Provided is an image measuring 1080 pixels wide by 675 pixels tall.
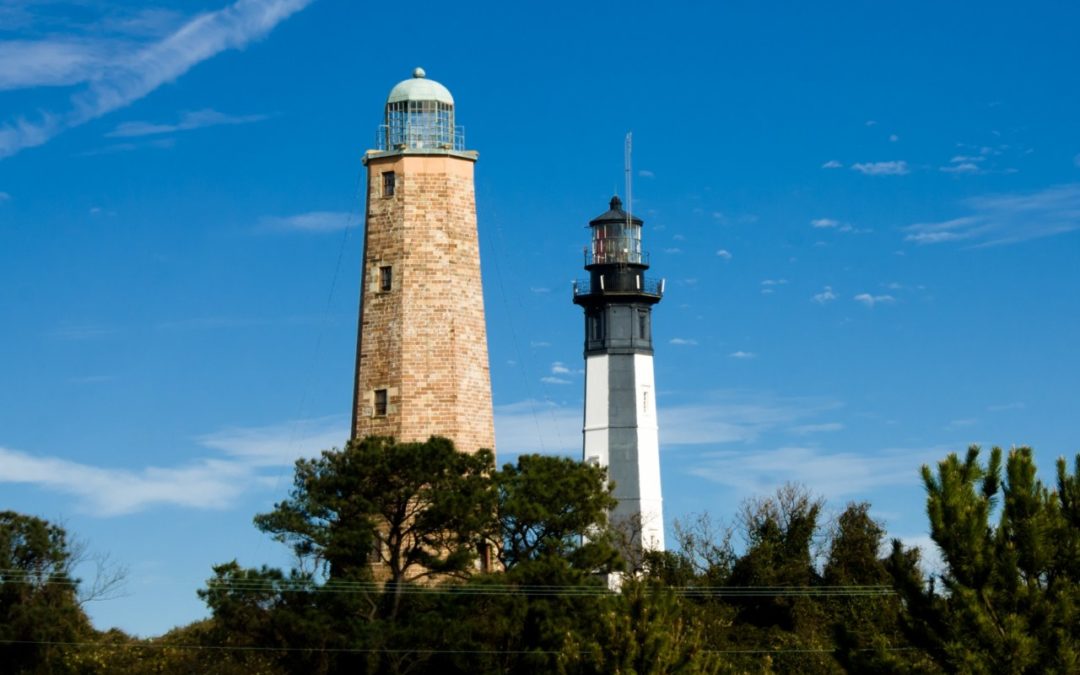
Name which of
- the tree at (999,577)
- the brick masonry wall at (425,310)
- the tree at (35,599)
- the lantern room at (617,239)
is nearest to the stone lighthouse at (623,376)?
the lantern room at (617,239)

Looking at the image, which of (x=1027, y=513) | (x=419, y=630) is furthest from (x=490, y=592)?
(x=1027, y=513)

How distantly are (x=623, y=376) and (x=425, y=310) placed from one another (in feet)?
44.4

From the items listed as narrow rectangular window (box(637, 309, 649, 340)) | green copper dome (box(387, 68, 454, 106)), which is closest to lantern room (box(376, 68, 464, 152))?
green copper dome (box(387, 68, 454, 106))

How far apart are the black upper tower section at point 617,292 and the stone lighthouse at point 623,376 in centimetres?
3

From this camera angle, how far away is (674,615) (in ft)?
151

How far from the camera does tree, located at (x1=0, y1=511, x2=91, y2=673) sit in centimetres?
5134

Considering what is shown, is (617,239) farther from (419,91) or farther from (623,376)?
(419,91)

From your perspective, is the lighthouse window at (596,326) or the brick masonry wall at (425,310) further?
the lighthouse window at (596,326)

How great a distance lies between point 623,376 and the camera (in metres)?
70.2

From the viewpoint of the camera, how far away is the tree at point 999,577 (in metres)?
37.4

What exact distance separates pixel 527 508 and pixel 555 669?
5.04 m

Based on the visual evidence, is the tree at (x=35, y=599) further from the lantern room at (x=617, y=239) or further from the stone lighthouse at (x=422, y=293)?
the lantern room at (x=617, y=239)

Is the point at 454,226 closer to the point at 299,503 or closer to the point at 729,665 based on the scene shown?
the point at 299,503

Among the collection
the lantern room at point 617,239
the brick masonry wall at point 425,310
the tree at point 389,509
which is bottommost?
the tree at point 389,509
